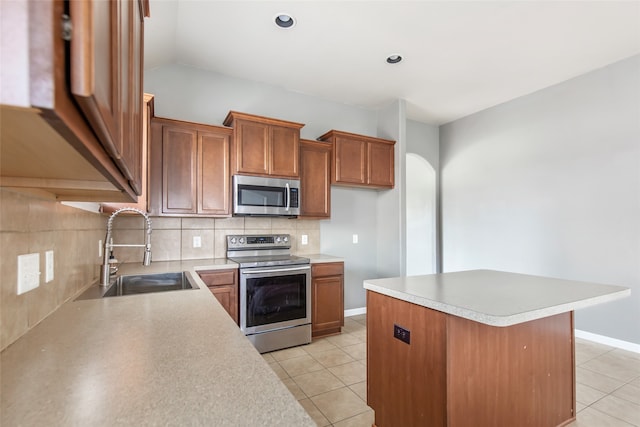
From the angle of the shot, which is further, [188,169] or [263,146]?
[263,146]

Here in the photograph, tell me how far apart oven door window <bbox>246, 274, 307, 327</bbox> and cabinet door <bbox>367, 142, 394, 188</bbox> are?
161 centimetres

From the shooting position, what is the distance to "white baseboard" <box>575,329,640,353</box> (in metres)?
2.92

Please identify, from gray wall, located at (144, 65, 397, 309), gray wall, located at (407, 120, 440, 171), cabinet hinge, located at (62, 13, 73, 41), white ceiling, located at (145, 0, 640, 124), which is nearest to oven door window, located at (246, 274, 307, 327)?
gray wall, located at (144, 65, 397, 309)

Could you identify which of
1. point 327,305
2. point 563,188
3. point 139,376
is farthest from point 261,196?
point 563,188

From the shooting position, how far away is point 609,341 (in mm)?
3088

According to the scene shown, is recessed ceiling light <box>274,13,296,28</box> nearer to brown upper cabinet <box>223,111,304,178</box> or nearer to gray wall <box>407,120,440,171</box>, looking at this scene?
brown upper cabinet <box>223,111,304,178</box>

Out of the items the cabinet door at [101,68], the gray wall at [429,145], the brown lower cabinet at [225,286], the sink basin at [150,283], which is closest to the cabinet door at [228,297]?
the brown lower cabinet at [225,286]

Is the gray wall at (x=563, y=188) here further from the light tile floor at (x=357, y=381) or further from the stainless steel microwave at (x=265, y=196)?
the stainless steel microwave at (x=265, y=196)

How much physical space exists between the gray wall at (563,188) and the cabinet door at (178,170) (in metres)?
3.81

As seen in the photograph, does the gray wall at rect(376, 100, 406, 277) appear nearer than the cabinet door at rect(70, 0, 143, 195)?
No

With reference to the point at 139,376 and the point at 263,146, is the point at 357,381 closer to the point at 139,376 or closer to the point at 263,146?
the point at 139,376

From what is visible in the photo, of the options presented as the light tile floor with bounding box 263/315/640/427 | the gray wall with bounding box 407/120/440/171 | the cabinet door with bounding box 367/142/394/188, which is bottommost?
the light tile floor with bounding box 263/315/640/427

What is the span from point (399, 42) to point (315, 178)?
62.7 inches

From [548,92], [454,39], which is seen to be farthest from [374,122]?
[548,92]
